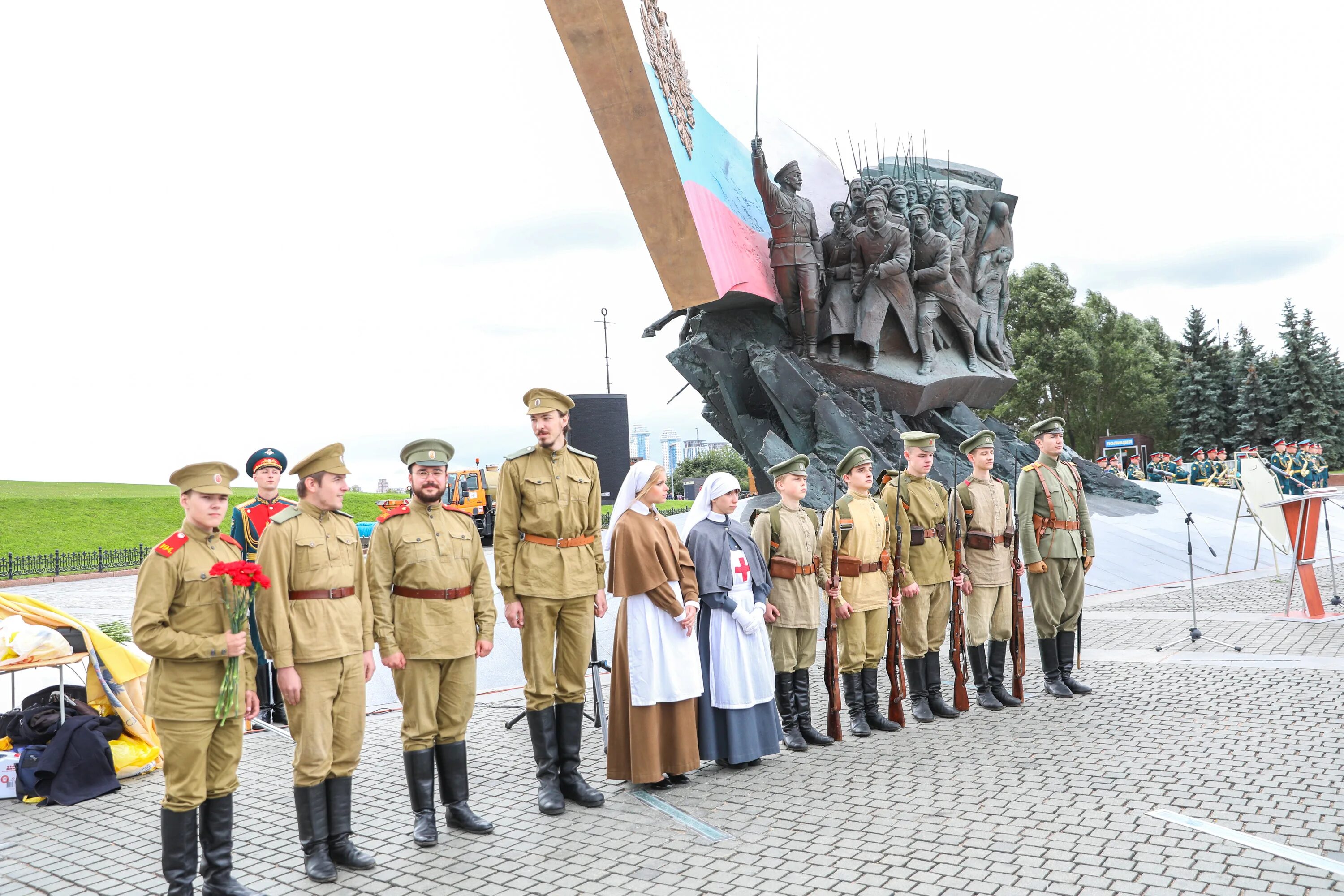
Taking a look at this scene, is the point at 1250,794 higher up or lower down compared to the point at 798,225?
lower down

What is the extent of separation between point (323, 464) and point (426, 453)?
1.71 ft

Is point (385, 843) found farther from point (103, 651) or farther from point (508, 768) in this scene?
point (103, 651)

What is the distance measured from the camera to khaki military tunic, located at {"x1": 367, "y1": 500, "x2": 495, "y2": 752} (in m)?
4.41

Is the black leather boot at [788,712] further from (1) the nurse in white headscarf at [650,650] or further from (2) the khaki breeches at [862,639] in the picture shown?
(1) the nurse in white headscarf at [650,650]

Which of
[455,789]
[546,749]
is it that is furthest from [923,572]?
[455,789]

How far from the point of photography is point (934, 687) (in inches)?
251

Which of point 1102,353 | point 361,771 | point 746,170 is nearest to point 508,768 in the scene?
point 361,771

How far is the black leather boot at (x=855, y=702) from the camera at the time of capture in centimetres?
596

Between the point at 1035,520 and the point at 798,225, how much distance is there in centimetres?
844

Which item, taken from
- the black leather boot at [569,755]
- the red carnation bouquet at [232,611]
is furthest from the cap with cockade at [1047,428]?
the red carnation bouquet at [232,611]

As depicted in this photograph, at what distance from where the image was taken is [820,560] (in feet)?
20.1

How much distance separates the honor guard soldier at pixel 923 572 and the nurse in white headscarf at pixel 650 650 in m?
1.82

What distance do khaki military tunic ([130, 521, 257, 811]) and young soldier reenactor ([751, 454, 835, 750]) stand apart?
306 cm

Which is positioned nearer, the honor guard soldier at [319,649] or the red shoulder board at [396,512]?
the honor guard soldier at [319,649]
